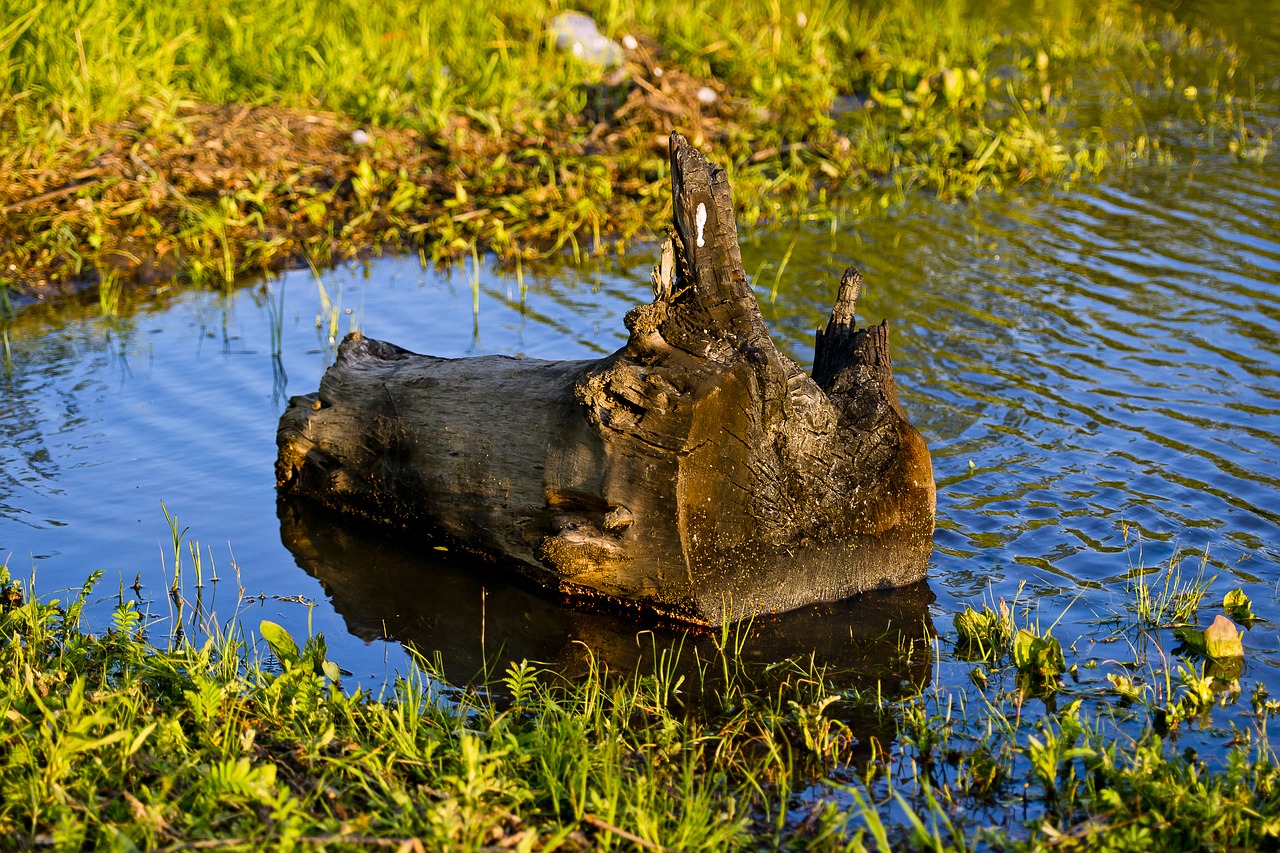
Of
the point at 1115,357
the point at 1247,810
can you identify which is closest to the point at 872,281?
the point at 1115,357

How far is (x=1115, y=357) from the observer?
6.84 meters

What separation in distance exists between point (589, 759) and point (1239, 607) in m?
2.38

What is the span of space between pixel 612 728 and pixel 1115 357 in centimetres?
428

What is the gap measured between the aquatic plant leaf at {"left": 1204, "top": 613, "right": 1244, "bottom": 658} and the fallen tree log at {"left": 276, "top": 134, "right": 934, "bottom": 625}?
1.06 m

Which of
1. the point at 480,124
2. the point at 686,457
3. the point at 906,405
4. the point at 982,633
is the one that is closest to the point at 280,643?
the point at 686,457

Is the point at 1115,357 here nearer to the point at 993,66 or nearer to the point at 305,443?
the point at 305,443

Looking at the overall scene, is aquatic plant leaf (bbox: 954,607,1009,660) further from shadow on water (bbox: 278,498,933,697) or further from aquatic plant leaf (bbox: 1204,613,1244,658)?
aquatic plant leaf (bbox: 1204,613,1244,658)

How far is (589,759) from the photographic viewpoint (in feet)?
11.4

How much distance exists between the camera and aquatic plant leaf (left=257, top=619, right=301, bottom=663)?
13.0 feet

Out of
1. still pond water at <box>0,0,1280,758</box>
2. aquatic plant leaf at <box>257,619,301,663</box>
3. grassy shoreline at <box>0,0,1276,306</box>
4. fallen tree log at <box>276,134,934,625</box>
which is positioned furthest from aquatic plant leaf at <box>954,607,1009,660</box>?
grassy shoreline at <box>0,0,1276,306</box>

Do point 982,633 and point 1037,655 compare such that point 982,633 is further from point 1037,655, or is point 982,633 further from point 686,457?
point 686,457

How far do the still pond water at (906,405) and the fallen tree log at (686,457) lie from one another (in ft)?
0.69

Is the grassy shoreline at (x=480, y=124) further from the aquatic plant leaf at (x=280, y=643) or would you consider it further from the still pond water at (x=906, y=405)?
the aquatic plant leaf at (x=280, y=643)

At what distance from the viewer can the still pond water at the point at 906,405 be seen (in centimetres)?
470
